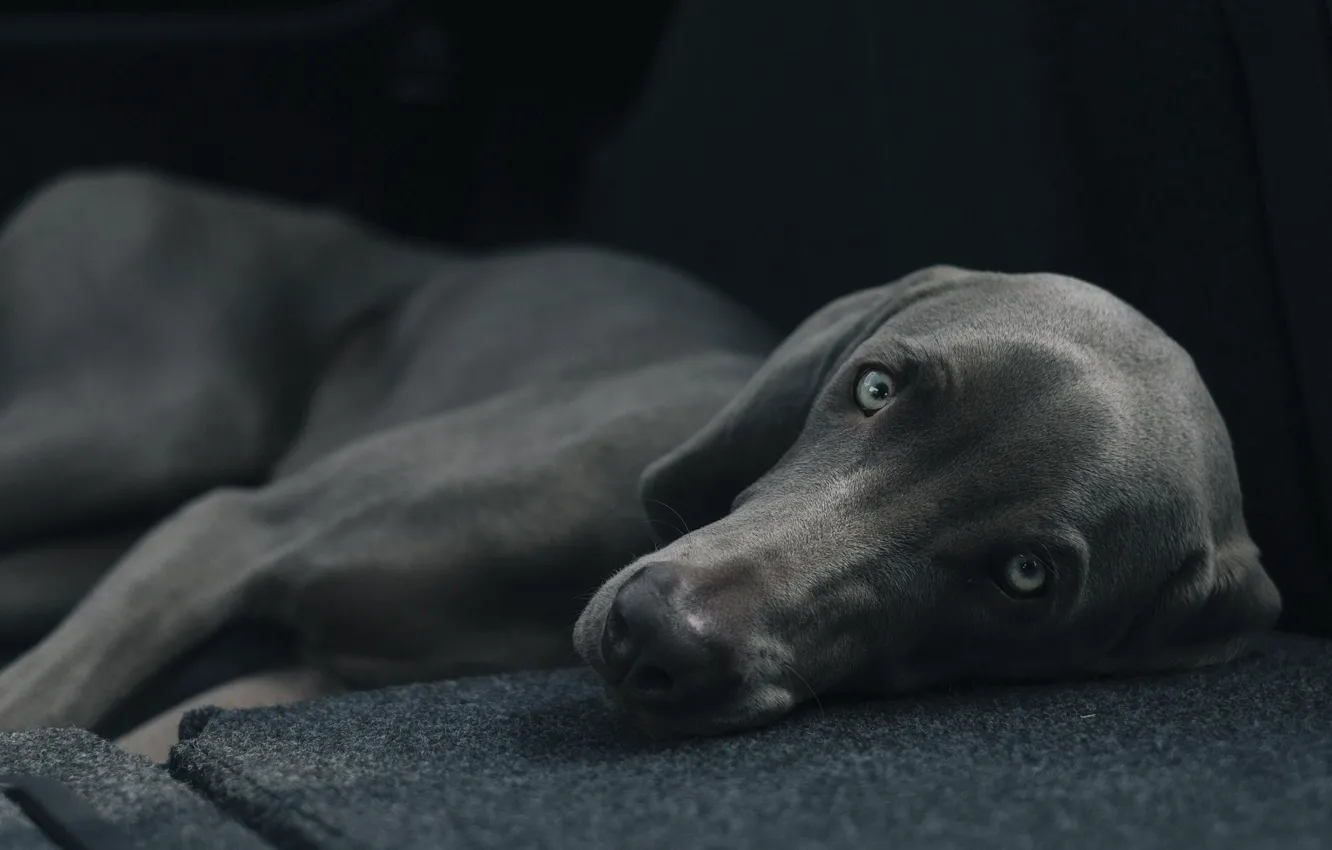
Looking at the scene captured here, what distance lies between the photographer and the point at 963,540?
140 cm

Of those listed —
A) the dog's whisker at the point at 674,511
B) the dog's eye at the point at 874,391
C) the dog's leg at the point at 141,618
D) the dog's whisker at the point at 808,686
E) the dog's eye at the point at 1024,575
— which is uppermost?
the dog's eye at the point at 874,391

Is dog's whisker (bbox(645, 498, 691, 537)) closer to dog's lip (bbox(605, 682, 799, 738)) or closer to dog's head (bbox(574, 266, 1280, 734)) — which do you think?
dog's head (bbox(574, 266, 1280, 734))

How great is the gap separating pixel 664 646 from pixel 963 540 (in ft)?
1.08

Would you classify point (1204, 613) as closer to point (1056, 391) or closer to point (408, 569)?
point (1056, 391)

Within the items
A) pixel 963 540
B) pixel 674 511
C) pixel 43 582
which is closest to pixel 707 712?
pixel 963 540

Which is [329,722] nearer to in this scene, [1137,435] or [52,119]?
[1137,435]

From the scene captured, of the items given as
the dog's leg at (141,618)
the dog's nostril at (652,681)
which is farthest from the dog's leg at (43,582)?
the dog's nostril at (652,681)

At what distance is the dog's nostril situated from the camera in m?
1.26

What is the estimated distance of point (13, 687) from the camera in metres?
1.72

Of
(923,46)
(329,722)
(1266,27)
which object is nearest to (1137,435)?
(1266,27)

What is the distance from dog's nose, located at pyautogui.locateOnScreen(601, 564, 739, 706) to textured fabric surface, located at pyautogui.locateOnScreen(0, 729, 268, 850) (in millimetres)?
344

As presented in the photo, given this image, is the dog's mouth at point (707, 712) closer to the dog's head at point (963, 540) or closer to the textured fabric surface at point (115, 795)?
the dog's head at point (963, 540)

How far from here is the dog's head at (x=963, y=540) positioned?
1302 millimetres

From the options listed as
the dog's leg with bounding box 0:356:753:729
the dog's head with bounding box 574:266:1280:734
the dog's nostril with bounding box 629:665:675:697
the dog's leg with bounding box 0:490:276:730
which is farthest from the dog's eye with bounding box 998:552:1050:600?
the dog's leg with bounding box 0:490:276:730
